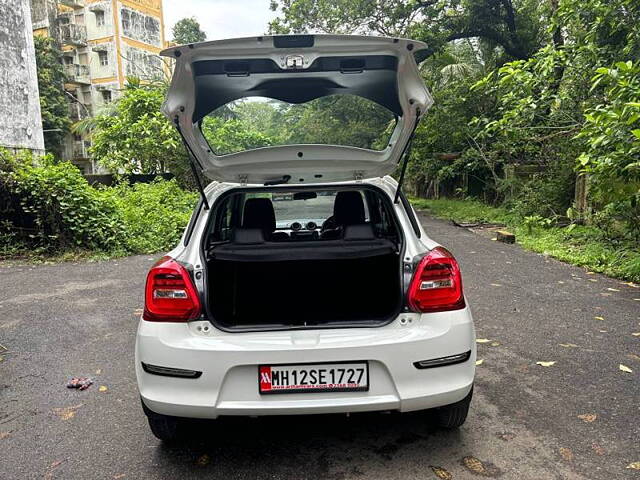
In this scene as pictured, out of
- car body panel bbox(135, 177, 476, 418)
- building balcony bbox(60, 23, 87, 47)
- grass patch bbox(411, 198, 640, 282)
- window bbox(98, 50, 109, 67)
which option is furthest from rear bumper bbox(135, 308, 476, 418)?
building balcony bbox(60, 23, 87, 47)

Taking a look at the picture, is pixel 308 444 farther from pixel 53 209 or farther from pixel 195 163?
pixel 53 209

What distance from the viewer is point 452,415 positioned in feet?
8.66

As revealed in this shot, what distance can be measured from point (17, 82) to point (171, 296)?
616 inches

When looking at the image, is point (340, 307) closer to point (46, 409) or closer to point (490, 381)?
point (490, 381)

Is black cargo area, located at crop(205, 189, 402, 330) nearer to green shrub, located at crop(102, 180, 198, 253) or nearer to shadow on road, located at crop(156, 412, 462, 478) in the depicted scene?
shadow on road, located at crop(156, 412, 462, 478)

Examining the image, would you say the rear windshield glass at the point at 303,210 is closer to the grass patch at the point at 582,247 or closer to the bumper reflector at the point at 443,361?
the bumper reflector at the point at 443,361

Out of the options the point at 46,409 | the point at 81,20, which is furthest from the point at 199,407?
the point at 81,20

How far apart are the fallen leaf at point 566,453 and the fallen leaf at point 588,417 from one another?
1.30 feet

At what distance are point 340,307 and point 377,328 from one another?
0.66 meters

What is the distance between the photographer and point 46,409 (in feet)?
10.5

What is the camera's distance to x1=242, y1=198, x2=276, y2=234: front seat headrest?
12.0 feet

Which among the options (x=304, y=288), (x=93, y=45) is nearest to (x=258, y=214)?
(x=304, y=288)

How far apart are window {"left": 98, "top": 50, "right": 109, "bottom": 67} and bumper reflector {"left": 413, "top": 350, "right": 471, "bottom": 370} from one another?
35867 mm

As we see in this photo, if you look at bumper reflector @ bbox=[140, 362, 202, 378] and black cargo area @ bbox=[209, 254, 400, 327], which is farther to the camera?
black cargo area @ bbox=[209, 254, 400, 327]
